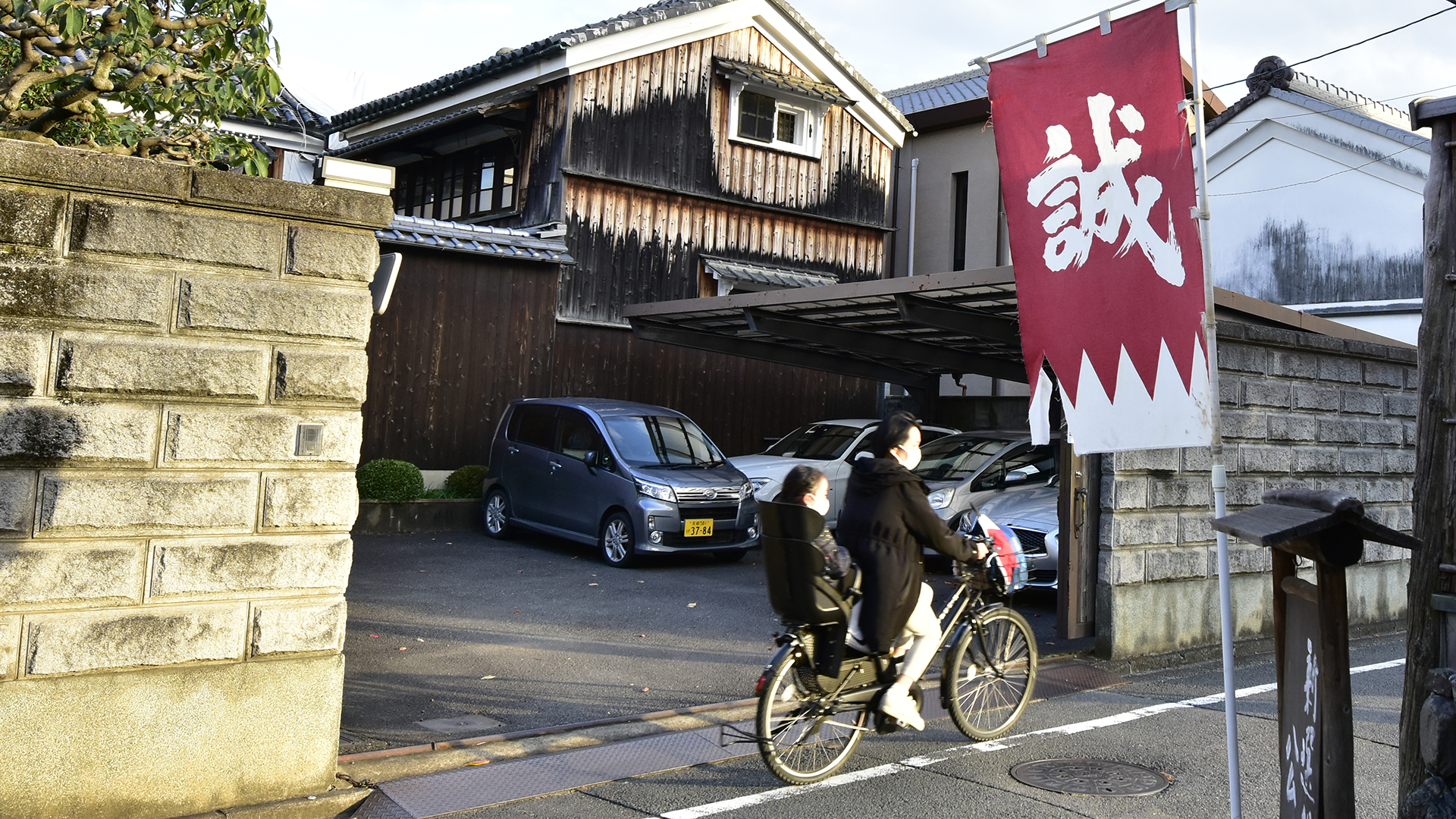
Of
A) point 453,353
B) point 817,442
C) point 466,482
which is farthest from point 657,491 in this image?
point 453,353

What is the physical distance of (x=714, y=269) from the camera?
1750 centimetres

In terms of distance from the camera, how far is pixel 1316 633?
3.02 meters

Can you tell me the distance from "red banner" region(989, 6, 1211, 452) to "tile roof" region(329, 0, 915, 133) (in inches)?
455

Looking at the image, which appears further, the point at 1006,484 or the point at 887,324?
the point at 887,324

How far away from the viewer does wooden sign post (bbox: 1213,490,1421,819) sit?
9.29ft

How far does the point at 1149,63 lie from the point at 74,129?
638cm

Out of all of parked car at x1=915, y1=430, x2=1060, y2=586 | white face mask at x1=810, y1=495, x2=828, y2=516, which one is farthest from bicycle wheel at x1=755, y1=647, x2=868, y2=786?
parked car at x1=915, y1=430, x2=1060, y2=586

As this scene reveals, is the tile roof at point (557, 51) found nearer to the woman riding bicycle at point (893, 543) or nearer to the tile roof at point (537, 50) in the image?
the tile roof at point (537, 50)

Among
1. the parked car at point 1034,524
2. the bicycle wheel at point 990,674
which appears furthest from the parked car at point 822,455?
the bicycle wheel at point 990,674

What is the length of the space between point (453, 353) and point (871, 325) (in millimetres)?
5877

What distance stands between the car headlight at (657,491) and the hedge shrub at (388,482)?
3.61 m

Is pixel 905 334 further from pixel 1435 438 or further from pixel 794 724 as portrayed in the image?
pixel 1435 438

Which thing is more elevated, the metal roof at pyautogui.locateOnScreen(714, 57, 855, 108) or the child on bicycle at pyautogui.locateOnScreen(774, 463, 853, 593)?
the metal roof at pyautogui.locateOnScreen(714, 57, 855, 108)

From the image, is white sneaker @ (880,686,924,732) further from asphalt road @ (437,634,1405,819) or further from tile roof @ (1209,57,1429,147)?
tile roof @ (1209,57,1429,147)
